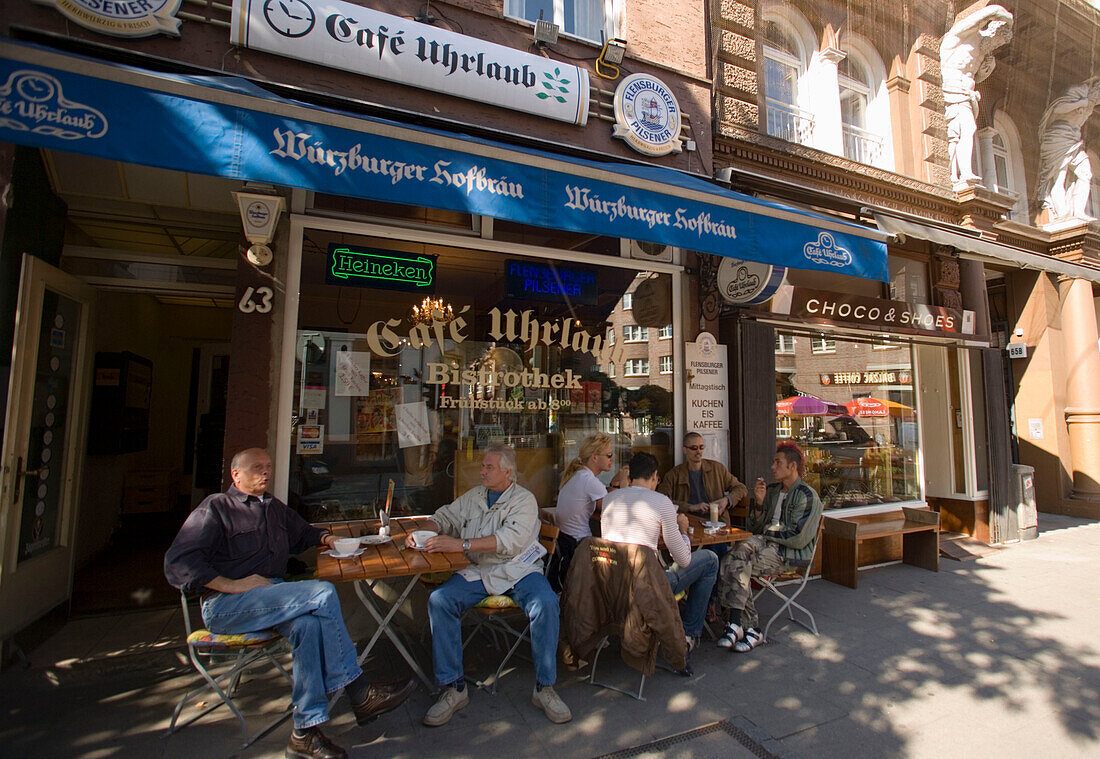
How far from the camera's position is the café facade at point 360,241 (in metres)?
3.34

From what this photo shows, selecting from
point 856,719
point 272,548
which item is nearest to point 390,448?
point 272,548

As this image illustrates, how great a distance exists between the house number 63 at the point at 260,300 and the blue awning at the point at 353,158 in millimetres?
1275

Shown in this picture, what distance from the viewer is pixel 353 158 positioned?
132 inches

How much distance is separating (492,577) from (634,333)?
3167mm

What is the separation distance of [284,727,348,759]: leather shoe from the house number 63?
2.80 metres

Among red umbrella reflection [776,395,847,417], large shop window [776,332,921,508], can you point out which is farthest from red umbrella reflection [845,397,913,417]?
red umbrella reflection [776,395,847,417]

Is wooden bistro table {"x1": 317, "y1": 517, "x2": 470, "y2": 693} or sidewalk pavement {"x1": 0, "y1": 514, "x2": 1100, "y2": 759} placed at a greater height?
wooden bistro table {"x1": 317, "y1": 517, "x2": 470, "y2": 693}

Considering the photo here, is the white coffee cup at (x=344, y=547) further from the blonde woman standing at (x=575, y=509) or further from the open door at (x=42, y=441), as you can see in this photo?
the open door at (x=42, y=441)

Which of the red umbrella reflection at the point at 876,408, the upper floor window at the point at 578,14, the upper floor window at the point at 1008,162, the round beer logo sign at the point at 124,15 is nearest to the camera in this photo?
the round beer logo sign at the point at 124,15

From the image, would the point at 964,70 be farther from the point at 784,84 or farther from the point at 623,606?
the point at 623,606

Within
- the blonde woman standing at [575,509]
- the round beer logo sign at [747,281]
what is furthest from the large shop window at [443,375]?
the blonde woman standing at [575,509]

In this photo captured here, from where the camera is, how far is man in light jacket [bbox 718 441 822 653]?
4125 millimetres

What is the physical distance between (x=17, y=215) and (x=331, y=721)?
3811mm

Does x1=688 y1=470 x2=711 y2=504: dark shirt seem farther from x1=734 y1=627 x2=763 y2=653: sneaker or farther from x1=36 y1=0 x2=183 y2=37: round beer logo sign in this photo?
x1=36 y1=0 x2=183 y2=37: round beer logo sign
